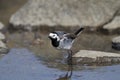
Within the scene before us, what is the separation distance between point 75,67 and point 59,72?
1.20ft

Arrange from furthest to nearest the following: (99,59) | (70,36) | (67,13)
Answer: (67,13), (70,36), (99,59)

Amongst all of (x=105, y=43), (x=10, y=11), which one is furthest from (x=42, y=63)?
(x=10, y=11)

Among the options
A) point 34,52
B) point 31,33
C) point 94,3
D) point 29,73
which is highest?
point 94,3

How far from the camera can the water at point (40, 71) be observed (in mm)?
6387

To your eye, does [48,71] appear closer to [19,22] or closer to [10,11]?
[19,22]

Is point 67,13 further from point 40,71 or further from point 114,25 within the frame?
point 40,71

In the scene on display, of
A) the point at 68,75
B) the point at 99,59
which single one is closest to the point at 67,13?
the point at 99,59

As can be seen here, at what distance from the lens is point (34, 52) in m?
8.04

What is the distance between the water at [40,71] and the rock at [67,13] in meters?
2.48

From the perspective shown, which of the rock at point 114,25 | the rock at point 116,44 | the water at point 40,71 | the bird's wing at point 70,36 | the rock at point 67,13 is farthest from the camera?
the rock at point 67,13

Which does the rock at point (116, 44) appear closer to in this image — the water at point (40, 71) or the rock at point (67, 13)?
the water at point (40, 71)

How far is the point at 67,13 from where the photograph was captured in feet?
32.6

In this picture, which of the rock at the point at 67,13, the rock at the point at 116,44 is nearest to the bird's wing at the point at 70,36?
the rock at the point at 116,44

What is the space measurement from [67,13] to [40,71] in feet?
11.2
